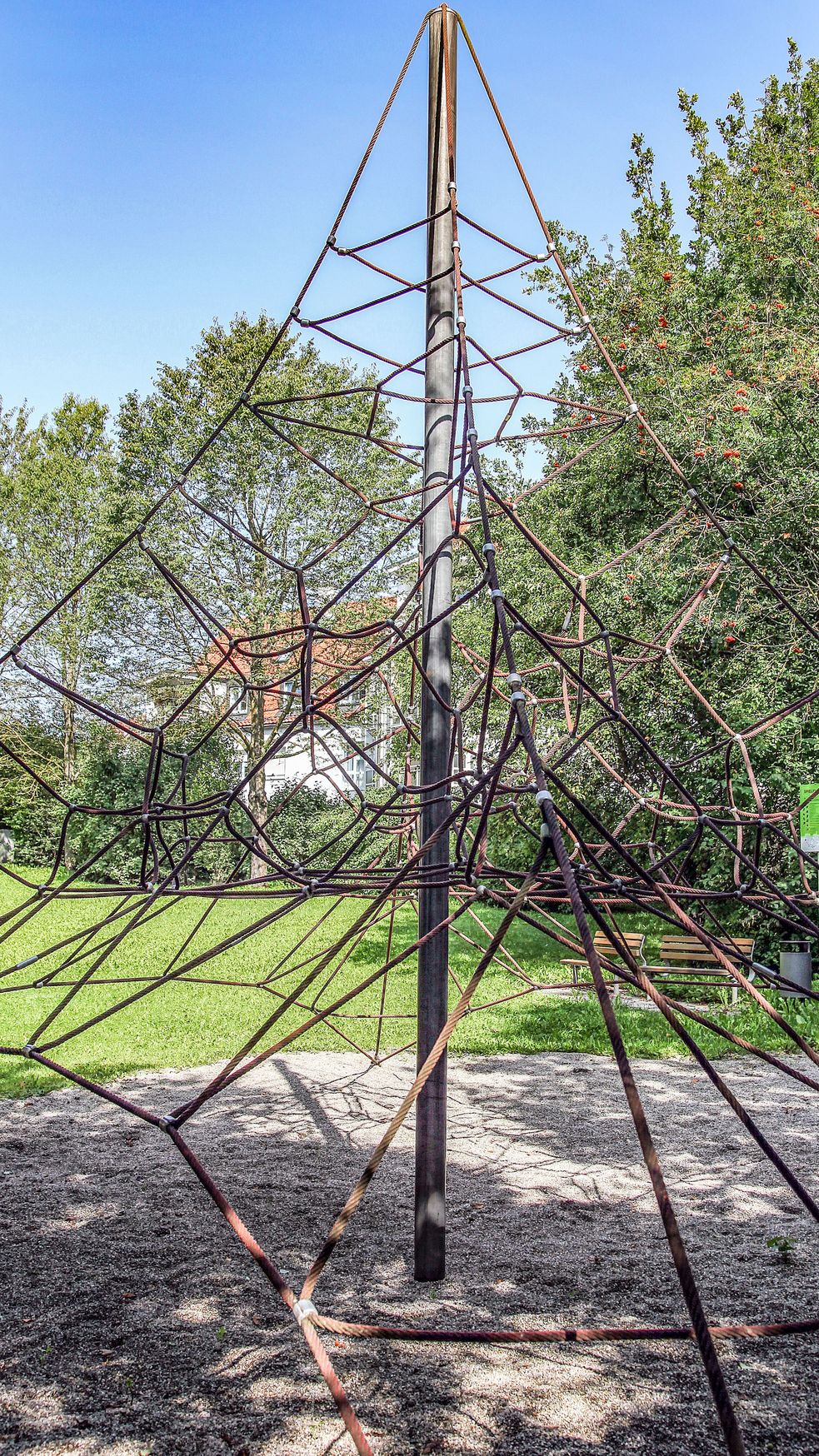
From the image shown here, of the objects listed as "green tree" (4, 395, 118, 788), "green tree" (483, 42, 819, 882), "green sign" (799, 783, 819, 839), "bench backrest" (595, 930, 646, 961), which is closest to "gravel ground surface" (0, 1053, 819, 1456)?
"green sign" (799, 783, 819, 839)

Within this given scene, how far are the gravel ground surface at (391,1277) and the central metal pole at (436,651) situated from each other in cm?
29

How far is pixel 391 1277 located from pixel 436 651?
1.81 metres

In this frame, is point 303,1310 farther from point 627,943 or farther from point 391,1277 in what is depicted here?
point 627,943

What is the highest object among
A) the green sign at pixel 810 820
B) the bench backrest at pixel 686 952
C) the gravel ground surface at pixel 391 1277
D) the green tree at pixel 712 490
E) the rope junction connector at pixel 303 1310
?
the green tree at pixel 712 490

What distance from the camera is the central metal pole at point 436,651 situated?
9.84 feet

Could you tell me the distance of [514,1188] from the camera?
3809 mm

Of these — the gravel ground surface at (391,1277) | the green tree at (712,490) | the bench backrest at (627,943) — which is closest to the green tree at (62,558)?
the green tree at (712,490)

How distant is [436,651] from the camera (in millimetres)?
3230

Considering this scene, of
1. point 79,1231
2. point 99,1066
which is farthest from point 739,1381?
point 99,1066

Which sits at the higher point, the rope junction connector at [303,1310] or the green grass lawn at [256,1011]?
the rope junction connector at [303,1310]

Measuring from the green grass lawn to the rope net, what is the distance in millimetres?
104

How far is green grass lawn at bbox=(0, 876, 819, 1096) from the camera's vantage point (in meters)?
6.34

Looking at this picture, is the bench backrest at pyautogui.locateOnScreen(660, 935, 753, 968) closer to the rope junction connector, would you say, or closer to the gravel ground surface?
the gravel ground surface

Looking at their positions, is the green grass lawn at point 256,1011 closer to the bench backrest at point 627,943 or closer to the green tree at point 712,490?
the bench backrest at point 627,943
